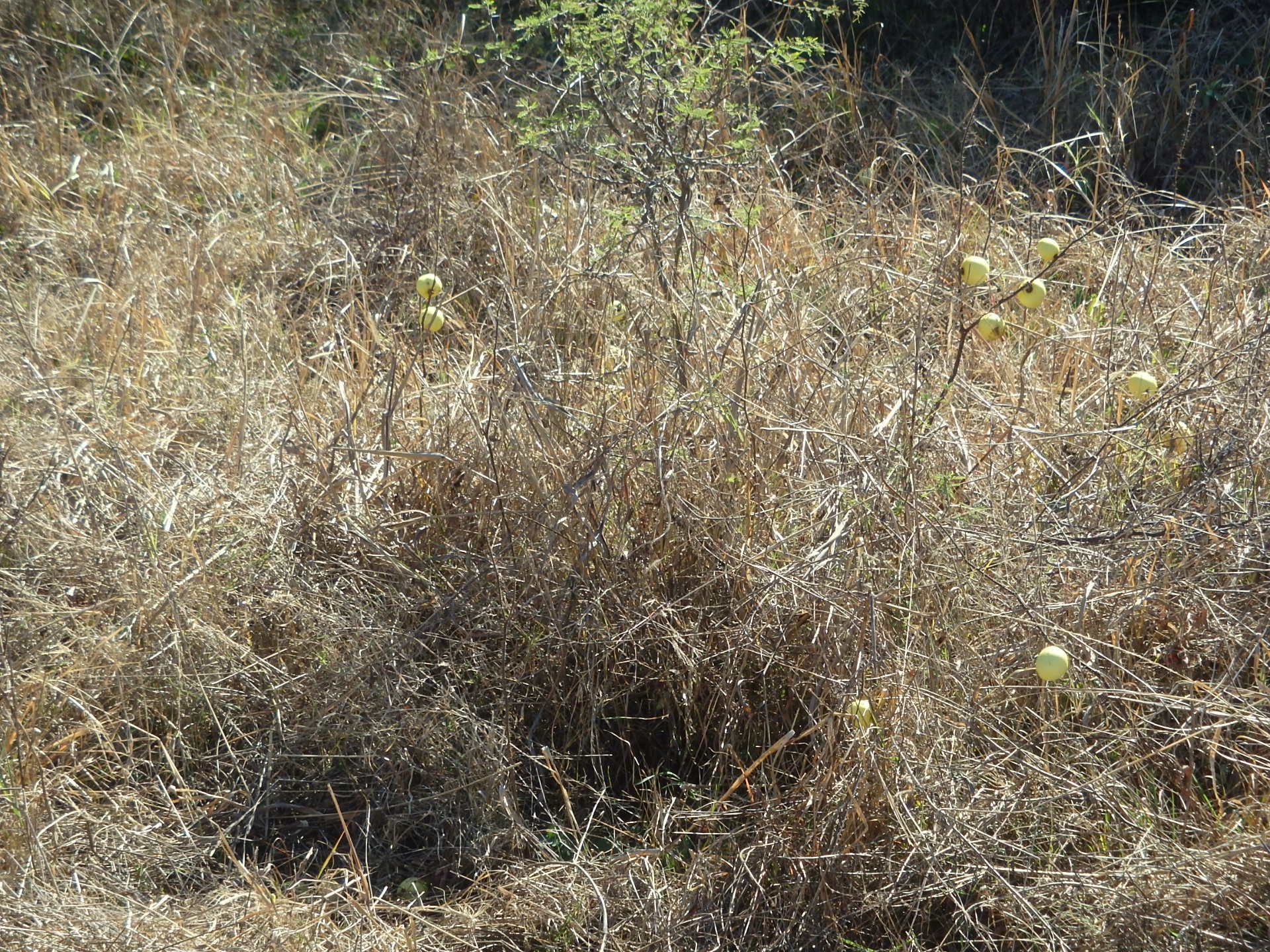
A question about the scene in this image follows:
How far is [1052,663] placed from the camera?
198 centimetres

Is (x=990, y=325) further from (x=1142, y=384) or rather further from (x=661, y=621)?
(x=661, y=621)

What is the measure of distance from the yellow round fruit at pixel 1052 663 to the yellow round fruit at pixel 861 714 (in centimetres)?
28

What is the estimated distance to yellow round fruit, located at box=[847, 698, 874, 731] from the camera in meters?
2.04

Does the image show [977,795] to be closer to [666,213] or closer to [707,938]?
[707,938]

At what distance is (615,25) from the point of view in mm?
2742

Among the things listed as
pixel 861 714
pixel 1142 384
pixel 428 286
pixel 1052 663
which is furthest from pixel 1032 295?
pixel 428 286

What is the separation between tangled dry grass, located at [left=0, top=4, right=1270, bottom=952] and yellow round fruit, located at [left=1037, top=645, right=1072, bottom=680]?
4.4 inches

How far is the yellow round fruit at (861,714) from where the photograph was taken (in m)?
2.04

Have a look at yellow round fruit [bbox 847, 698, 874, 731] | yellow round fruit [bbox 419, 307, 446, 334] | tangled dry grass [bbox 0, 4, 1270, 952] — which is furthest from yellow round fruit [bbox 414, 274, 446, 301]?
yellow round fruit [bbox 847, 698, 874, 731]

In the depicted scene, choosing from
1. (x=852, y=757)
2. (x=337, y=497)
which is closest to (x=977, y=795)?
(x=852, y=757)

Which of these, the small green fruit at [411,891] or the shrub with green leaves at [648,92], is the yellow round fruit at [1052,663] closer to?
the small green fruit at [411,891]

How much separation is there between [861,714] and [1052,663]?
32 centimetres

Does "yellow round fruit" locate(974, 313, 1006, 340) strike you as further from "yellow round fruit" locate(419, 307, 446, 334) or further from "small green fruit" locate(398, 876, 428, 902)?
"small green fruit" locate(398, 876, 428, 902)

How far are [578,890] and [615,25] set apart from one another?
183 cm
